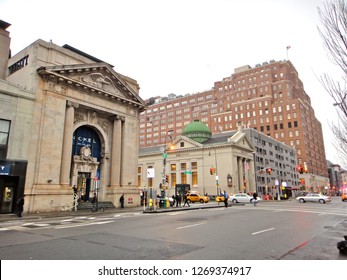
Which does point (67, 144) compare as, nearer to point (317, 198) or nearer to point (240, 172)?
point (317, 198)

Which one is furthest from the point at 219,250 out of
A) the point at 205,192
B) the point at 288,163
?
A: the point at 288,163

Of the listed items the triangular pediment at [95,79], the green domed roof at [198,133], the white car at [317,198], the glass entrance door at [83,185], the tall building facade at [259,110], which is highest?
the tall building facade at [259,110]

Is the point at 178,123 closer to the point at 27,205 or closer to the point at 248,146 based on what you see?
the point at 248,146

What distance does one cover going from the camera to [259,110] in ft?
371

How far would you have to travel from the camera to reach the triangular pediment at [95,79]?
27016mm

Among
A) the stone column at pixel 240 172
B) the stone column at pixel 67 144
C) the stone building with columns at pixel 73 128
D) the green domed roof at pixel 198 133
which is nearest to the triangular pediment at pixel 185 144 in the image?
the green domed roof at pixel 198 133

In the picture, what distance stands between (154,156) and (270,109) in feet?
199

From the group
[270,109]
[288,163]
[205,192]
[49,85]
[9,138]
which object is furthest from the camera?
[270,109]

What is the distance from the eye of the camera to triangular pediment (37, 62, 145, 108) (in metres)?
27.0

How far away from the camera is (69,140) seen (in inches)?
1112

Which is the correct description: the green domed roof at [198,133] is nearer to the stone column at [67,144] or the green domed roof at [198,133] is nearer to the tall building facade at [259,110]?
the tall building facade at [259,110]

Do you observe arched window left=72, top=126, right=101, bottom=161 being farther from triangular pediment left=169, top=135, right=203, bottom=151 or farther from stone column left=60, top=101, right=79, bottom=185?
triangular pediment left=169, top=135, right=203, bottom=151

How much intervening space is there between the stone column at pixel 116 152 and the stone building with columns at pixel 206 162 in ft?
87.6

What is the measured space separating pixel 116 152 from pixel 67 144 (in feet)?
22.2
